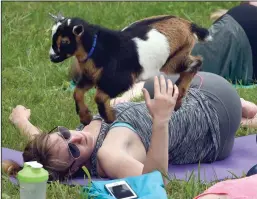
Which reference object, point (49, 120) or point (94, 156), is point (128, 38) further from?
point (49, 120)

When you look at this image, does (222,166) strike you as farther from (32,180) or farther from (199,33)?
(32,180)

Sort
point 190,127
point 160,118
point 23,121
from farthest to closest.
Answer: point 23,121
point 190,127
point 160,118

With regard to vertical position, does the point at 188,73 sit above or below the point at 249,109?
above

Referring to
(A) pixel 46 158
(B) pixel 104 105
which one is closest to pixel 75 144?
(A) pixel 46 158

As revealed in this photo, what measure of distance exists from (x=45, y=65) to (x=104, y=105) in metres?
2.23

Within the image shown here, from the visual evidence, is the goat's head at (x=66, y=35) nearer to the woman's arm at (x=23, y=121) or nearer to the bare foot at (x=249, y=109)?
the woman's arm at (x=23, y=121)

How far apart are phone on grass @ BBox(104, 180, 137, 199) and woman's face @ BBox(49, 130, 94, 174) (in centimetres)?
54

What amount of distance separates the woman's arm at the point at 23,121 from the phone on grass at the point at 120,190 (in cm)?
108

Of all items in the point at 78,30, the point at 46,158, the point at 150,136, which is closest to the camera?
the point at 78,30

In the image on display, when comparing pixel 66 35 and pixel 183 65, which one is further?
pixel 183 65

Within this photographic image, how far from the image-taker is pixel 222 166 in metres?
3.84

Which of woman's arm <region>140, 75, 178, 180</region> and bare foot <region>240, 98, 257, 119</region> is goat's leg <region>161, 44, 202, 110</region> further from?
bare foot <region>240, 98, 257, 119</region>

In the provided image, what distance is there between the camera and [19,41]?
5520 millimetres

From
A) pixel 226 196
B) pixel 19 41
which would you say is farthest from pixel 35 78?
pixel 226 196
